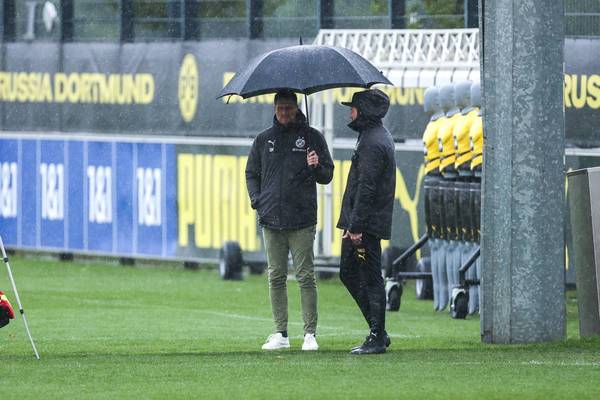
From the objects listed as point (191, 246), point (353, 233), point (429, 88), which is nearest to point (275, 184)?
point (353, 233)

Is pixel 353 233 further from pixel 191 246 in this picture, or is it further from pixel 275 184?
pixel 191 246

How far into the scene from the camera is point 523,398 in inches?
413

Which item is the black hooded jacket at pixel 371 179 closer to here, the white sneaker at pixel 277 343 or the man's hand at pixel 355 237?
the man's hand at pixel 355 237

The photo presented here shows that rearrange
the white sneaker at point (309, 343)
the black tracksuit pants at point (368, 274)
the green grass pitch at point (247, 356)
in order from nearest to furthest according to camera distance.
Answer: the green grass pitch at point (247, 356) < the black tracksuit pants at point (368, 274) < the white sneaker at point (309, 343)

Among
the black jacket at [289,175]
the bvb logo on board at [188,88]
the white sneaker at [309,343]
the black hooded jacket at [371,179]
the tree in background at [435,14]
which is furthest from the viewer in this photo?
the bvb logo on board at [188,88]

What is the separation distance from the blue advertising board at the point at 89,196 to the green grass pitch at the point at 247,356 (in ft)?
15.0

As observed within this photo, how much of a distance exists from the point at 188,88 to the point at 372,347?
12.4 meters

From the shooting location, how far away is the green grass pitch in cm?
1099

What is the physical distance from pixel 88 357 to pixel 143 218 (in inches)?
478

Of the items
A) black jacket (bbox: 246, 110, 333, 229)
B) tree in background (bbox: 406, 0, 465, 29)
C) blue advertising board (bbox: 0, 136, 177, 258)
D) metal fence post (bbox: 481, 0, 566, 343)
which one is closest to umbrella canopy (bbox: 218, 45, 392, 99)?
black jacket (bbox: 246, 110, 333, 229)

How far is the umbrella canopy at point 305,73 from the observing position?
42.9ft

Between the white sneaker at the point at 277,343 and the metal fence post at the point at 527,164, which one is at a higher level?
the metal fence post at the point at 527,164

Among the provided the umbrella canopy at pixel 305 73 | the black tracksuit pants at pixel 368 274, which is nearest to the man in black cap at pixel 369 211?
the black tracksuit pants at pixel 368 274

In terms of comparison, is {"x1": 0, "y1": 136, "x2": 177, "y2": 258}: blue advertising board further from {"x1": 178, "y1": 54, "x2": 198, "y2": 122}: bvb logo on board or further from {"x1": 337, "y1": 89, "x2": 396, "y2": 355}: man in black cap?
{"x1": 337, "y1": 89, "x2": 396, "y2": 355}: man in black cap
